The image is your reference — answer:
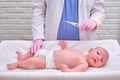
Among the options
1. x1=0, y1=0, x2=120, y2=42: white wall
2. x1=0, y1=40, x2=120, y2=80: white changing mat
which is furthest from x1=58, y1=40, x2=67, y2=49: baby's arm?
x1=0, y1=0, x2=120, y2=42: white wall

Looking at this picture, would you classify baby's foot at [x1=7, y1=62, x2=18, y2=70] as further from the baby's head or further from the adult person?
the baby's head

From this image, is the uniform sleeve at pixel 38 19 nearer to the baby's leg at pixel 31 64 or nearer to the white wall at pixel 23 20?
the baby's leg at pixel 31 64

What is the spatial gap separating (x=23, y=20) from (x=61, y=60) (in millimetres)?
991

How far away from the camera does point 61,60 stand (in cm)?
106

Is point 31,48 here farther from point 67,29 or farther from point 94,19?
point 94,19

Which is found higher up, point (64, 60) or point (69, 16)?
point (69, 16)

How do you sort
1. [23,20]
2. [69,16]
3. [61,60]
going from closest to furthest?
[61,60] < [69,16] < [23,20]

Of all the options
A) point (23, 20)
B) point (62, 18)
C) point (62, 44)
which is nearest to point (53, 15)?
point (62, 18)

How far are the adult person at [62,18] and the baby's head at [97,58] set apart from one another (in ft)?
0.38

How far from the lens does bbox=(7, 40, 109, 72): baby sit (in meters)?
1.04

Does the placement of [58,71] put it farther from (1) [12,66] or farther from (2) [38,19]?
(2) [38,19]

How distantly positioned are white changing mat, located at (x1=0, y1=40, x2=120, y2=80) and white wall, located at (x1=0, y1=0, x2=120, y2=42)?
0.71 m

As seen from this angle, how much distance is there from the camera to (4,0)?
76.0 inches

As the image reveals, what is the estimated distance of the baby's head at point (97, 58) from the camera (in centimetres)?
107
